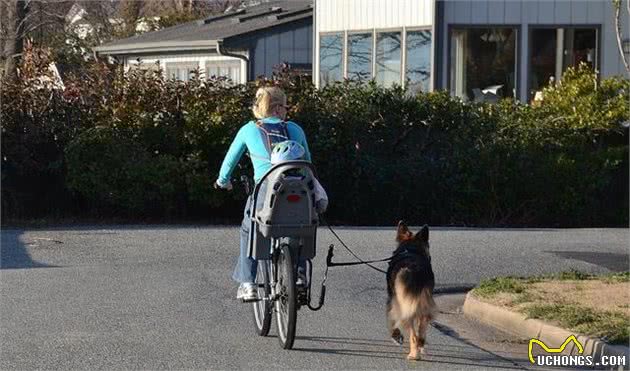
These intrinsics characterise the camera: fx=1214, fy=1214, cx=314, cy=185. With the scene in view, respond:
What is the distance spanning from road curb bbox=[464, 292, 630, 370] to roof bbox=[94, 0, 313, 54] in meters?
18.9

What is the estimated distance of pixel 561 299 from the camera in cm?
1104

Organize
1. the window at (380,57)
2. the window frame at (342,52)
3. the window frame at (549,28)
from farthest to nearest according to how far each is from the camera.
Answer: the window frame at (342,52) → the window at (380,57) → the window frame at (549,28)

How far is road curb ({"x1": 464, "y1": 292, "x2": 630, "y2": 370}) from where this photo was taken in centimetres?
904

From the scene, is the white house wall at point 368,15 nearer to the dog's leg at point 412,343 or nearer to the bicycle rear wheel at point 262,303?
the bicycle rear wheel at point 262,303

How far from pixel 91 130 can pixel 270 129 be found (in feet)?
29.9

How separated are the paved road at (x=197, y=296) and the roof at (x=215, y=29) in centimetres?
1363

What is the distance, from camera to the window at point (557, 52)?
23469 mm

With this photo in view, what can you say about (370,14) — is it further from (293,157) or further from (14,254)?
(293,157)

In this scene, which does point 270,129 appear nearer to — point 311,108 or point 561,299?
point 561,299

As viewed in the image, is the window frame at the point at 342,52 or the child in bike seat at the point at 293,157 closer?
the child in bike seat at the point at 293,157

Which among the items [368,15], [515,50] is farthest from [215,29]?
[515,50]

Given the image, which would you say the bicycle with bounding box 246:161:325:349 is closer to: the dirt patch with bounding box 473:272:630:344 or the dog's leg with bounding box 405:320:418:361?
the dog's leg with bounding box 405:320:418:361

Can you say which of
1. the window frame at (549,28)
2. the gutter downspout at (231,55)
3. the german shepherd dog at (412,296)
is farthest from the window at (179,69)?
the german shepherd dog at (412,296)

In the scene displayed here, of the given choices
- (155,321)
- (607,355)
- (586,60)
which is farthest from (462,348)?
(586,60)
